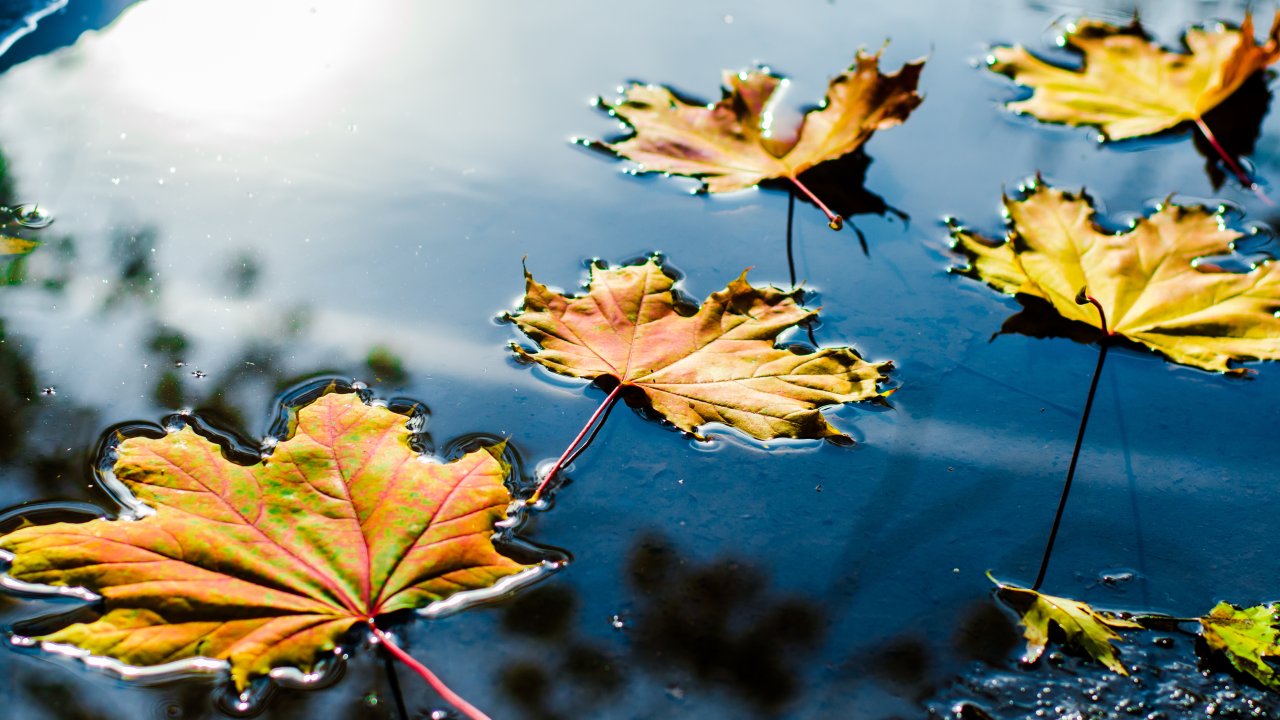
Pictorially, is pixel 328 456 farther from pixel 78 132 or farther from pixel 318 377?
pixel 78 132

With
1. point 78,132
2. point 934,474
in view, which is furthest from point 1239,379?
point 78,132

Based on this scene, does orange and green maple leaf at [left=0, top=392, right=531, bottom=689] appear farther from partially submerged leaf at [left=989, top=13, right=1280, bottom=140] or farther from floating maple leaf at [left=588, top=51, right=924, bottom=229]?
partially submerged leaf at [left=989, top=13, right=1280, bottom=140]

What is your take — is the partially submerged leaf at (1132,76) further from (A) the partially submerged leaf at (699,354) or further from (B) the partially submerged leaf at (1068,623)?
(B) the partially submerged leaf at (1068,623)

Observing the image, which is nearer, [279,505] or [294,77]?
[279,505]

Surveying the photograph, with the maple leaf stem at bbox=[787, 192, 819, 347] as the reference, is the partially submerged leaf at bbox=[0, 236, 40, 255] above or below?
above

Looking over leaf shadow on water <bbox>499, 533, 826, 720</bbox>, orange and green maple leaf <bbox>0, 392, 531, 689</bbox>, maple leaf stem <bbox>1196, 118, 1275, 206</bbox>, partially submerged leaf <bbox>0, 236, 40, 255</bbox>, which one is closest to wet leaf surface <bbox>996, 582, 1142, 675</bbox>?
leaf shadow on water <bbox>499, 533, 826, 720</bbox>

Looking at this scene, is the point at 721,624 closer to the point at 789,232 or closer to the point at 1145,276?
the point at 789,232
